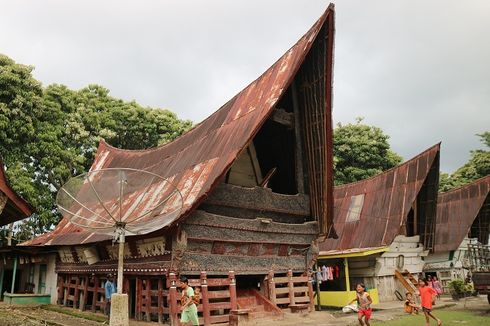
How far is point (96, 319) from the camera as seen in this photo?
13617 mm

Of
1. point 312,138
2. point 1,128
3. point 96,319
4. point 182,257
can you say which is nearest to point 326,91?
point 312,138

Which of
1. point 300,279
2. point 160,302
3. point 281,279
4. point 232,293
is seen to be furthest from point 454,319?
point 160,302

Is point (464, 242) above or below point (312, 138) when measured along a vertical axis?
below

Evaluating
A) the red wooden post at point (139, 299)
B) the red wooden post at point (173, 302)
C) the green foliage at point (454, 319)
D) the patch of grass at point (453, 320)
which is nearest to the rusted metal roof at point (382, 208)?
the green foliage at point (454, 319)

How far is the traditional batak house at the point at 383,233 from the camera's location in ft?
65.0

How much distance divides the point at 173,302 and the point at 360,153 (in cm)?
2514

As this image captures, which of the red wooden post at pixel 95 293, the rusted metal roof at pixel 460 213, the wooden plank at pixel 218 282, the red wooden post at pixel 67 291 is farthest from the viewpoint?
the rusted metal roof at pixel 460 213

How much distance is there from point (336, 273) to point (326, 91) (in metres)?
10.6

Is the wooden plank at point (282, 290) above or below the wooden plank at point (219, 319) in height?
above

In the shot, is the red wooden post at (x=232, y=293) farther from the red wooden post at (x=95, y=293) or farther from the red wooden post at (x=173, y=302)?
the red wooden post at (x=95, y=293)

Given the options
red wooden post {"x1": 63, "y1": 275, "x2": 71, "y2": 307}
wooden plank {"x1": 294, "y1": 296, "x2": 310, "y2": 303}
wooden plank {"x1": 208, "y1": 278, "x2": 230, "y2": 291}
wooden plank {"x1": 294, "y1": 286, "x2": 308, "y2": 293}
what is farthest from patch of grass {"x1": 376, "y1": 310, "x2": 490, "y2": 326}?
red wooden post {"x1": 63, "y1": 275, "x2": 71, "y2": 307}

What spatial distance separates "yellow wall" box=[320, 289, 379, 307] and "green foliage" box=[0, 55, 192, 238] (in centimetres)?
1407

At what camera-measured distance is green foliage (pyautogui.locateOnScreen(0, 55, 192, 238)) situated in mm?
22500

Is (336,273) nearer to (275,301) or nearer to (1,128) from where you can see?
(275,301)
